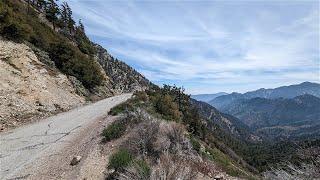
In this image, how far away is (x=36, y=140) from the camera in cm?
1920

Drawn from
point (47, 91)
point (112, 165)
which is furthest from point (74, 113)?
point (112, 165)

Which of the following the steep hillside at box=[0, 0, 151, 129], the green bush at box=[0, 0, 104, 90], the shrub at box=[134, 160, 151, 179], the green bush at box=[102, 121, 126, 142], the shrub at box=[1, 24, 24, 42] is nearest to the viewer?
the shrub at box=[134, 160, 151, 179]

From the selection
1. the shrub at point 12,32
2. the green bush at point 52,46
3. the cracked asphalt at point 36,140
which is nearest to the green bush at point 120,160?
the cracked asphalt at point 36,140

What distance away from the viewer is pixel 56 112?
2828cm

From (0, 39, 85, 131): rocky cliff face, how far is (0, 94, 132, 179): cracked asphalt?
168 cm

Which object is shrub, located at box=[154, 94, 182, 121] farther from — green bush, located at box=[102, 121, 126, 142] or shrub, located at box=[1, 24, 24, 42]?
shrub, located at box=[1, 24, 24, 42]

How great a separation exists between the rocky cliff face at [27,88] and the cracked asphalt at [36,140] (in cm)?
168

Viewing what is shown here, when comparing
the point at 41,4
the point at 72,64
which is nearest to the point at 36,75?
the point at 72,64

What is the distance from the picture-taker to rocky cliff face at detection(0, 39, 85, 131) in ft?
82.2

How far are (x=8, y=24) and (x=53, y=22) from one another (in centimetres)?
3385

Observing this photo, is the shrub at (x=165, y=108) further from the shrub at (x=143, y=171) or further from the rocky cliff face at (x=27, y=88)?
the shrub at (x=143, y=171)

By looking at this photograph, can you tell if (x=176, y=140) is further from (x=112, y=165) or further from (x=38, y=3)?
(x=38, y=3)

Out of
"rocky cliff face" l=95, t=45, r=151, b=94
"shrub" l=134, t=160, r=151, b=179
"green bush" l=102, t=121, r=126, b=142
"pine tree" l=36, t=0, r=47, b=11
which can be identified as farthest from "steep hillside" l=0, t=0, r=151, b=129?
"pine tree" l=36, t=0, r=47, b=11

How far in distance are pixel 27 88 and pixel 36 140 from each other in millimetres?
9378
